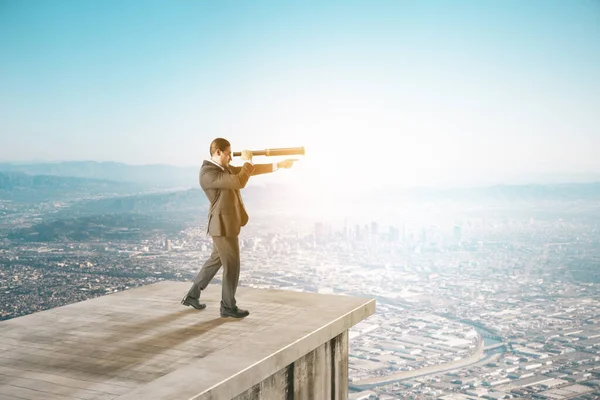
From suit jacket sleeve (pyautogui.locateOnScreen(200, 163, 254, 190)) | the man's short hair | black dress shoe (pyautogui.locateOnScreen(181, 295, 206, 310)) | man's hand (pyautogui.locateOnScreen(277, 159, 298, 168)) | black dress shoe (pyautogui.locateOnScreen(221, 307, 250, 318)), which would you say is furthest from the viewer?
black dress shoe (pyautogui.locateOnScreen(181, 295, 206, 310))

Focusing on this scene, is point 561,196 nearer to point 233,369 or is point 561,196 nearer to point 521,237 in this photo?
point 521,237

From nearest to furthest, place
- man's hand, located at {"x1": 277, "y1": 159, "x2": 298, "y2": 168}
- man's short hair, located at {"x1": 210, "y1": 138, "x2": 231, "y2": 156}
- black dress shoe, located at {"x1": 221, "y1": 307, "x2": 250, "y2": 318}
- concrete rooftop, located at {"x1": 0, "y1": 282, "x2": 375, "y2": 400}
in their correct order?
concrete rooftop, located at {"x1": 0, "y1": 282, "x2": 375, "y2": 400} → man's short hair, located at {"x1": 210, "y1": 138, "x2": 231, "y2": 156} → black dress shoe, located at {"x1": 221, "y1": 307, "x2": 250, "y2": 318} → man's hand, located at {"x1": 277, "y1": 159, "x2": 298, "y2": 168}

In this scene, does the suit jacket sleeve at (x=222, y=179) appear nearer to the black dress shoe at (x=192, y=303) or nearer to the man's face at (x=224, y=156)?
the man's face at (x=224, y=156)

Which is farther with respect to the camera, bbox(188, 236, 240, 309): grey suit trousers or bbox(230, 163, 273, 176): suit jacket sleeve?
bbox(230, 163, 273, 176): suit jacket sleeve

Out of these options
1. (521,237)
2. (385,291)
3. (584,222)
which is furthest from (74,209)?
(584,222)

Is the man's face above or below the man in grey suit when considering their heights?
above

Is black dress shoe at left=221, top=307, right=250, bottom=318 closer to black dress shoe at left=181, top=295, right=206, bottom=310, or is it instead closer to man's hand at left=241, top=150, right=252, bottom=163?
black dress shoe at left=181, top=295, right=206, bottom=310

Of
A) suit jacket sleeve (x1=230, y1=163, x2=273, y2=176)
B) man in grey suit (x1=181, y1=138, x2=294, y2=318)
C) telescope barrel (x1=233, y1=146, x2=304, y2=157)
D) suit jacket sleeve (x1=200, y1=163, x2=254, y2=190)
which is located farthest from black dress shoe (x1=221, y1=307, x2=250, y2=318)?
telescope barrel (x1=233, y1=146, x2=304, y2=157)
